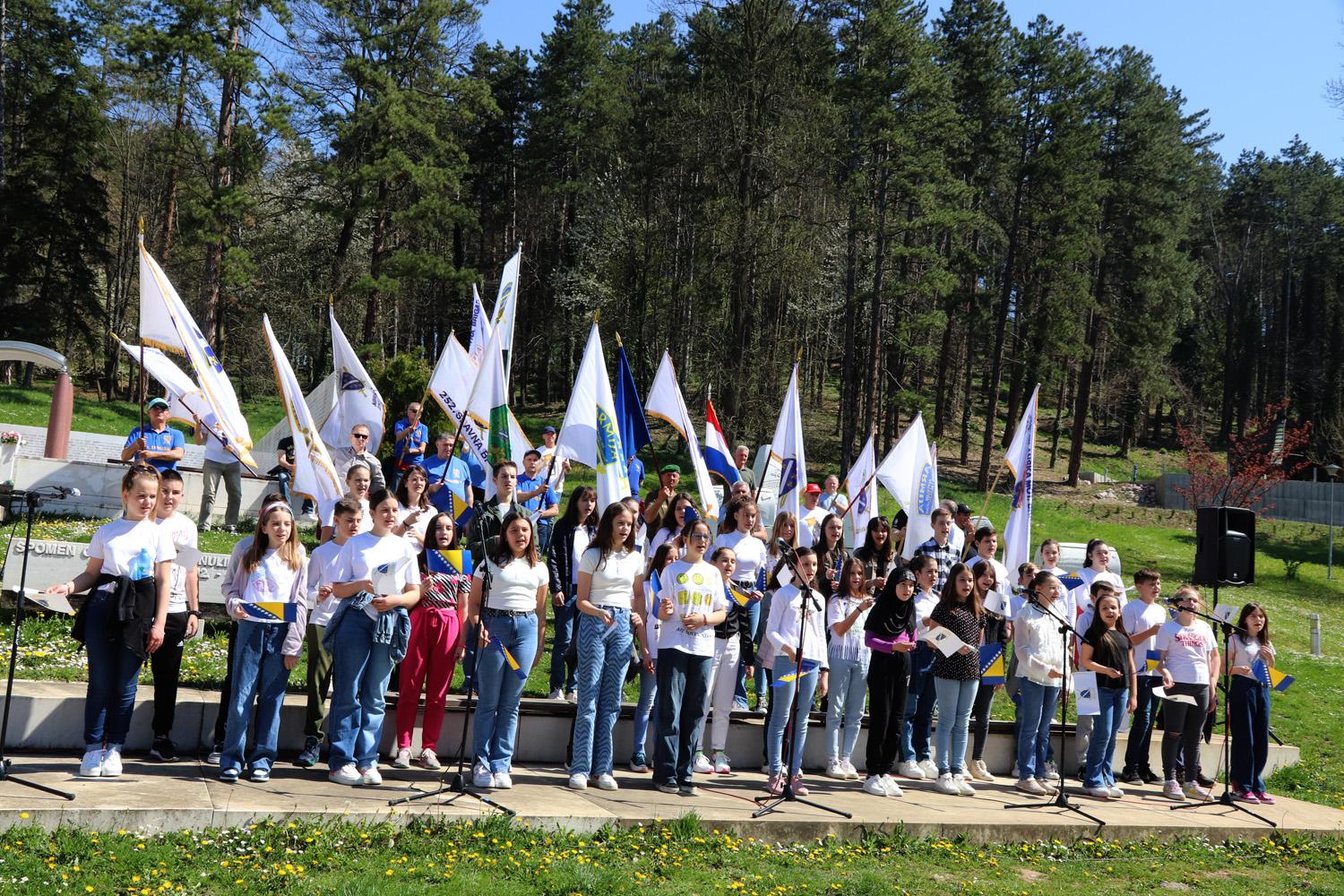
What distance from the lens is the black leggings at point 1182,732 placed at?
10781 millimetres

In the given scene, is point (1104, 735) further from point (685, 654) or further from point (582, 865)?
point (582, 865)

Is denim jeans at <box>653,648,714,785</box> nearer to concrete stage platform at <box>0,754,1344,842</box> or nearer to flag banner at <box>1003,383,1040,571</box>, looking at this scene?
concrete stage platform at <box>0,754,1344,842</box>

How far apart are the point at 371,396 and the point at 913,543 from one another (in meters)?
6.45

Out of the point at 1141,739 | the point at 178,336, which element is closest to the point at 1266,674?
the point at 1141,739

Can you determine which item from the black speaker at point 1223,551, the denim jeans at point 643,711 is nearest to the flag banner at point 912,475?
the black speaker at point 1223,551

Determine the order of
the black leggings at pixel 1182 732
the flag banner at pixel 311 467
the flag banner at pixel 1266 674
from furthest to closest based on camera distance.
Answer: the flag banner at pixel 1266 674 < the black leggings at pixel 1182 732 < the flag banner at pixel 311 467

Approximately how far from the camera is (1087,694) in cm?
1002

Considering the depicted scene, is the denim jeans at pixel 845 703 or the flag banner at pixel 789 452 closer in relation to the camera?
Answer: the denim jeans at pixel 845 703

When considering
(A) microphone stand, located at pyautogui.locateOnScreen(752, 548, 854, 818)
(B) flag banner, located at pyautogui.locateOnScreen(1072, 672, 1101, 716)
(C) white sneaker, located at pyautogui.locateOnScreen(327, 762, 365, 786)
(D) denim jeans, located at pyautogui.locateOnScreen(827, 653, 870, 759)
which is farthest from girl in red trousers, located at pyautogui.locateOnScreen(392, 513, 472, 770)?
(B) flag banner, located at pyautogui.locateOnScreen(1072, 672, 1101, 716)

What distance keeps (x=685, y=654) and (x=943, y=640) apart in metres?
2.21

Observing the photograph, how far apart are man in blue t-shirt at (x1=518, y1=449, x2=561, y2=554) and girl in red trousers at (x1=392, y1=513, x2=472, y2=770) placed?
3.17m

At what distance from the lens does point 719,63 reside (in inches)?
1216

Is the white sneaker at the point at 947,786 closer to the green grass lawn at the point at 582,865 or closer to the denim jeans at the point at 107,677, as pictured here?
the green grass lawn at the point at 582,865

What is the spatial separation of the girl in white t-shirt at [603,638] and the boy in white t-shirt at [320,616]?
164 centimetres
